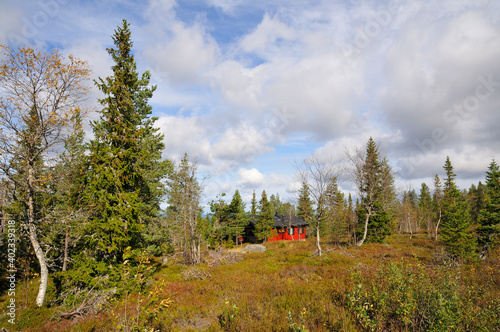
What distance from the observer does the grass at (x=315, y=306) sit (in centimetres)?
508

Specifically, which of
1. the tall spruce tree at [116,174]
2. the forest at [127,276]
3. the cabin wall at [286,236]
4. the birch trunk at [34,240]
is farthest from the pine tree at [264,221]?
the birch trunk at [34,240]

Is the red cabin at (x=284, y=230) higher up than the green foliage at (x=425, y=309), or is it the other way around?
the green foliage at (x=425, y=309)

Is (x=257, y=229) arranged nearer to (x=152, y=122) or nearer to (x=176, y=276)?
(x=176, y=276)

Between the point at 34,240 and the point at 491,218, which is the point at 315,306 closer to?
the point at 34,240

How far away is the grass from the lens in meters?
5.08

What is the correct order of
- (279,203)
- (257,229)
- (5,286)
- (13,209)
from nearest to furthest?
(13,209), (5,286), (257,229), (279,203)

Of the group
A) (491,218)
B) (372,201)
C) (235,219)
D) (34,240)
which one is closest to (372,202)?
(372,201)

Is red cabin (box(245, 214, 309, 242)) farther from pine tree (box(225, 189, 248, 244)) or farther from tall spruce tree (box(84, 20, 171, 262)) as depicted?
tall spruce tree (box(84, 20, 171, 262))

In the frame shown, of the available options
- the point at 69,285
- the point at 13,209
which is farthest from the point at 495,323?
the point at 13,209

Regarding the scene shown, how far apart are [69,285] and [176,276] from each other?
7.10m

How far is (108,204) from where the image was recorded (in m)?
10.9

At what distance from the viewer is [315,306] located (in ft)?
24.2

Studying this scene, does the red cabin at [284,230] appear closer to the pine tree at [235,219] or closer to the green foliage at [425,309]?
the pine tree at [235,219]

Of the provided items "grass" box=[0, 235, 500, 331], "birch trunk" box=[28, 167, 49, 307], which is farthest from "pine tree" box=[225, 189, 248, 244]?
"birch trunk" box=[28, 167, 49, 307]
